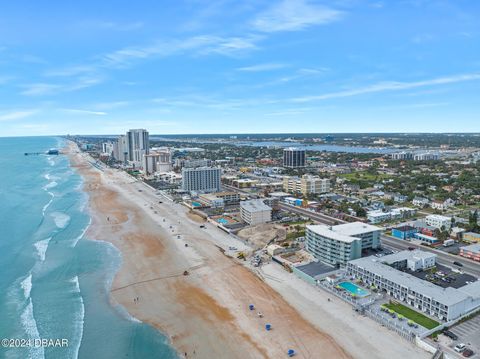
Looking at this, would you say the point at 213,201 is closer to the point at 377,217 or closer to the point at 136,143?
the point at 377,217

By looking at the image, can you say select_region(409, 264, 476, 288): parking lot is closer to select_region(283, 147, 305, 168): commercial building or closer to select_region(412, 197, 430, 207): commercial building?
select_region(412, 197, 430, 207): commercial building

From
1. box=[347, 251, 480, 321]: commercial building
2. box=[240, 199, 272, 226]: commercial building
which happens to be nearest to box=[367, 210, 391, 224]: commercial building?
box=[240, 199, 272, 226]: commercial building

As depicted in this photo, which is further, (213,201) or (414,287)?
(213,201)

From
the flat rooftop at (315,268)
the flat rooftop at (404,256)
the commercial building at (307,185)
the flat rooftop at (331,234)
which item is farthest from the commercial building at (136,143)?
the flat rooftop at (404,256)

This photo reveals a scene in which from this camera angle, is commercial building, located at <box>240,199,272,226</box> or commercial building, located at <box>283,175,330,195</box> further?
commercial building, located at <box>283,175,330,195</box>

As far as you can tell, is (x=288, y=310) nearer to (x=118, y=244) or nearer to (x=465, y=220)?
(x=118, y=244)

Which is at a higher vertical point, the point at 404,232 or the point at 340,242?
the point at 340,242

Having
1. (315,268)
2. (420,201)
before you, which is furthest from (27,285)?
(420,201)
